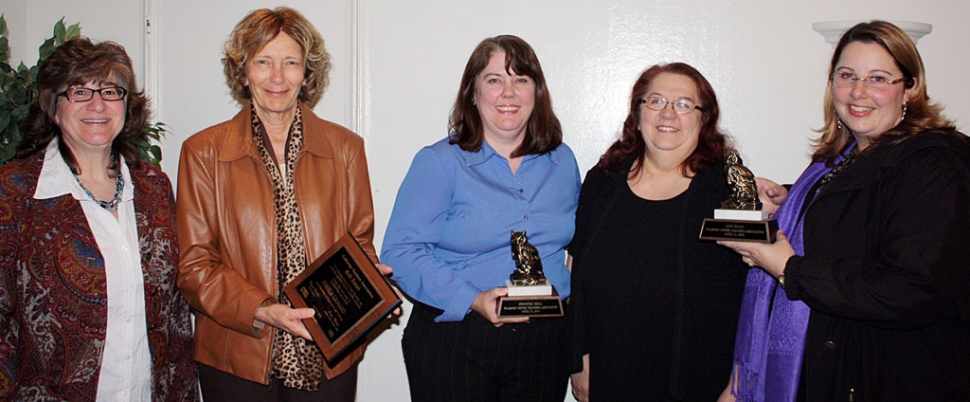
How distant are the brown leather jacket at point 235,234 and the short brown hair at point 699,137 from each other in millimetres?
1176

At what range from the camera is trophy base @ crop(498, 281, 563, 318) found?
7.94ft

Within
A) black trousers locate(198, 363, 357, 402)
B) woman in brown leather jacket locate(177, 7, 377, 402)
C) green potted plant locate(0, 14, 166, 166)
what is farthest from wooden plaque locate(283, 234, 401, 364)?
green potted plant locate(0, 14, 166, 166)

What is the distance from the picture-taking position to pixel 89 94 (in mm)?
2428

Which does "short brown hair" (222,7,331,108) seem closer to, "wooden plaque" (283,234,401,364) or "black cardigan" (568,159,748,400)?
"wooden plaque" (283,234,401,364)

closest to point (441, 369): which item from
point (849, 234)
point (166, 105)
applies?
point (849, 234)

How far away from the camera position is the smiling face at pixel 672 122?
2.61 meters

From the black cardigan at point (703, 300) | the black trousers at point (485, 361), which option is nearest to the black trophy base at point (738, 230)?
the black cardigan at point (703, 300)

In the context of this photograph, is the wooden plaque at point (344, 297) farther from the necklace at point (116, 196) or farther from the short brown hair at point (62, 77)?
the short brown hair at point (62, 77)

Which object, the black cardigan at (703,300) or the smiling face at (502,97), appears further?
the smiling face at (502,97)

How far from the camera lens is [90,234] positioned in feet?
Result: 7.78

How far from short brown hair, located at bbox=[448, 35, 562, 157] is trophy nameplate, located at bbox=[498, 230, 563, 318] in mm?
473

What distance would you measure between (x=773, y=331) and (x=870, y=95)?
2.80 feet

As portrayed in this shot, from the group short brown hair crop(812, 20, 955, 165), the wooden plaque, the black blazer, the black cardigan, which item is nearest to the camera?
the black blazer

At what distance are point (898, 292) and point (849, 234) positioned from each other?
0.24 meters
